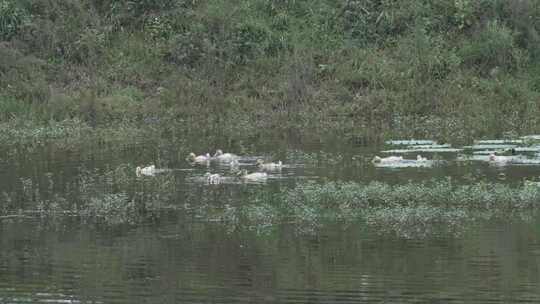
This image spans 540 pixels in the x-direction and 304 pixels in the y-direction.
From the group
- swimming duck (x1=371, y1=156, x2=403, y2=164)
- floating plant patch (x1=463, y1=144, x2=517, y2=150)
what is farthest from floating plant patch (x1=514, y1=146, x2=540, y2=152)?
swimming duck (x1=371, y1=156, x2=403, y2=164)

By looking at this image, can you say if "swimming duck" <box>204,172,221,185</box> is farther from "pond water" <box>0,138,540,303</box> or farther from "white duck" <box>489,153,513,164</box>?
"white duck" <box>489,153,513,164</box>

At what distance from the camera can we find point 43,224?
55.0ft

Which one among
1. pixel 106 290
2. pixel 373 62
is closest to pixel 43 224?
pixel 106 290

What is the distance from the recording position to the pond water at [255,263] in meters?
12.1

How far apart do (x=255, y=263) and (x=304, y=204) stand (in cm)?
439

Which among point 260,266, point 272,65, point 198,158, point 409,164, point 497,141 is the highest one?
point 272,65

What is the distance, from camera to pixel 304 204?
18000 millimetres

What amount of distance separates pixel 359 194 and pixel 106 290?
6681 millimetres

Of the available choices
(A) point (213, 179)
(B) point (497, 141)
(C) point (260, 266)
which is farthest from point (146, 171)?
(B) point (497, 141)

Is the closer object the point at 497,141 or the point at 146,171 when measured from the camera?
the point at 146,171

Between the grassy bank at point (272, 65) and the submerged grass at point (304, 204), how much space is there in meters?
12.0

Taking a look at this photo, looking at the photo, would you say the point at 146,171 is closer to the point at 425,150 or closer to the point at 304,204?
the point at 304,204

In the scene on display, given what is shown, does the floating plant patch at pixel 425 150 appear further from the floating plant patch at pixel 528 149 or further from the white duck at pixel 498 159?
the white duck at pixel 498 159

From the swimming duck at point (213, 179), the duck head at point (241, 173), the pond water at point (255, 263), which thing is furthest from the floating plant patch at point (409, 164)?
the pond water at point (255, 263)
